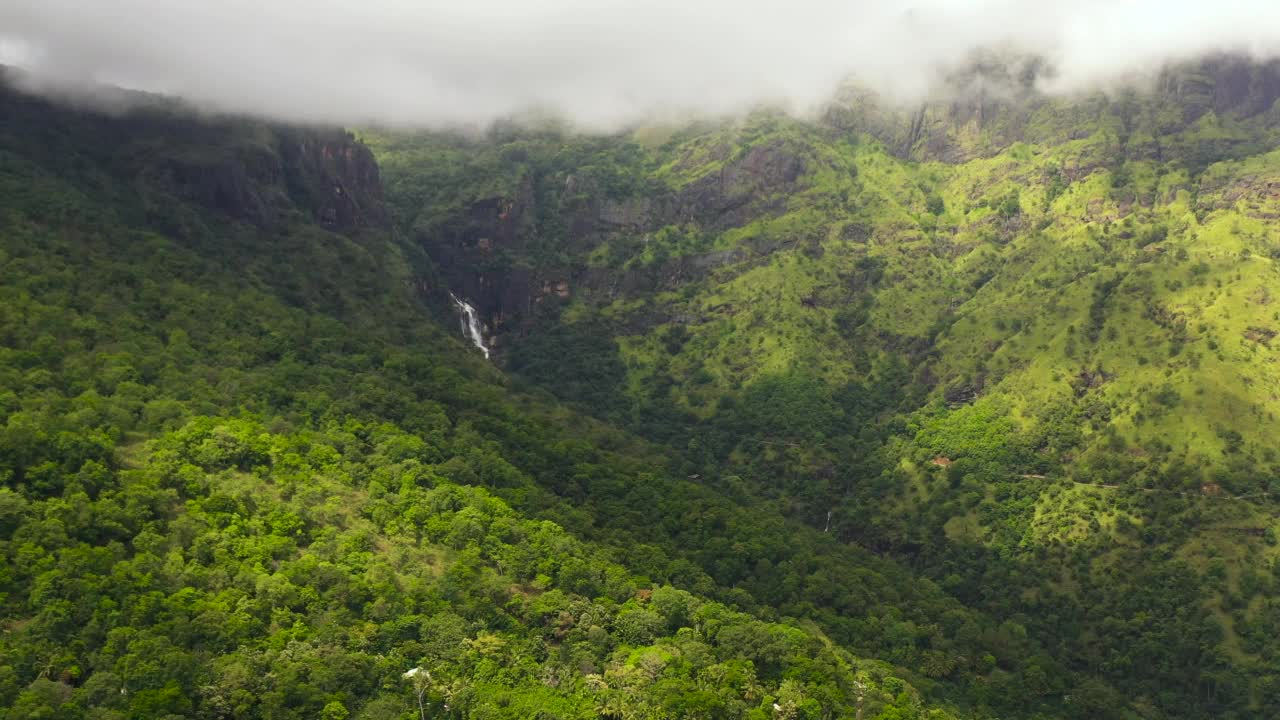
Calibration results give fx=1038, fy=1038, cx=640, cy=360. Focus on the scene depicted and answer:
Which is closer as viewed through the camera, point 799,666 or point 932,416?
point 799,666

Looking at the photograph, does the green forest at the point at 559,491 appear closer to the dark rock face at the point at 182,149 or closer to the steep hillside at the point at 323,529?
the steep hillside at the point at 323,529

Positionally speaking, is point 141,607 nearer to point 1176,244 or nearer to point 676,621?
point 676,621

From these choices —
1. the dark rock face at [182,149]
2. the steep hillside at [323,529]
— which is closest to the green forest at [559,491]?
the steep hillside at [323,529]

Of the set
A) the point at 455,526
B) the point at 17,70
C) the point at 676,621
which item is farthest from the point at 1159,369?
the point at 17,70

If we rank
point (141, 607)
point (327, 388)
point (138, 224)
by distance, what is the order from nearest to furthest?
point (141, 607) → point (327, 388) → point (138, 224)

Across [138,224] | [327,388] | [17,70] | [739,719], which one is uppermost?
[17,70]

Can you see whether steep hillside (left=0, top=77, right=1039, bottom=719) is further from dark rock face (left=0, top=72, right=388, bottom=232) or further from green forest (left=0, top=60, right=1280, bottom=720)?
dark rock face (left=0, top=72, right=388, bottom=232)

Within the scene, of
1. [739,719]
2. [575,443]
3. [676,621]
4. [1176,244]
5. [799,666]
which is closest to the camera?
[739,719]

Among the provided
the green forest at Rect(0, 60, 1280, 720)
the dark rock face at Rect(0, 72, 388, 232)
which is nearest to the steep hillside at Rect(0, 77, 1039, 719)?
the green forest at Rect(0, 60, 1280, 720)
